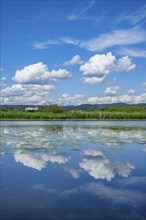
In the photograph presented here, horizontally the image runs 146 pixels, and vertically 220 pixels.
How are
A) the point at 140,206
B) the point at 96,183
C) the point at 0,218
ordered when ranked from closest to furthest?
the point at 0,218 < the point at 140,206 < the point at 96,183

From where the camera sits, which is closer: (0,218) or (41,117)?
(0,218)

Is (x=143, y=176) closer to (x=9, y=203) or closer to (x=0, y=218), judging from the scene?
(x=9, y=203)

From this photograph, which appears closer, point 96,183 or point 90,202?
point 90,202

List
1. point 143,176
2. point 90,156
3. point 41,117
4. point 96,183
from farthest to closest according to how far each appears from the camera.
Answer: point 41,117 < point 90,156 < point 143,176 < point 96,183

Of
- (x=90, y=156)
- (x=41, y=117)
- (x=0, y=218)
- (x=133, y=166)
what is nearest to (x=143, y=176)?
(x=133, y=166)

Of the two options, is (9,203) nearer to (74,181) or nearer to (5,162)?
(74,181)

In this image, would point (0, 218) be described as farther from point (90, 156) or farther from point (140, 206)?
point (90, 156)

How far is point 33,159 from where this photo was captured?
39.3 feet

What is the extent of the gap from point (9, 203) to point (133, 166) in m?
5.36

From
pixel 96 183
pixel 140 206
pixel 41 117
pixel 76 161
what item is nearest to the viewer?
pixel 140 206

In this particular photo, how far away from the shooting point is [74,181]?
27.9 feet

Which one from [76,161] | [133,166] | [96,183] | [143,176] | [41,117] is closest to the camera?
[96,183]

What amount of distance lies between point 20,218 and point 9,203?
0.87 metres

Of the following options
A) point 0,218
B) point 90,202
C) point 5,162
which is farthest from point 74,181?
point 5,162
